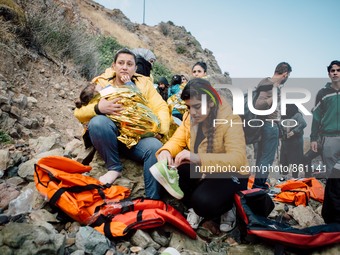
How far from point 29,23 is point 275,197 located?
5668mm

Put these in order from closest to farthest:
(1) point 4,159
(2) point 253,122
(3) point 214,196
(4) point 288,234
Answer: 1. (4) point 288,234
2. (3) point 214,196
3. (1) point 4,159
4. (2) point 253,122

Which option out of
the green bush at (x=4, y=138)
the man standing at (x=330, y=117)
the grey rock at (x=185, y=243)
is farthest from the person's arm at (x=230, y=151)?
the green bush at (x=4, y=138)

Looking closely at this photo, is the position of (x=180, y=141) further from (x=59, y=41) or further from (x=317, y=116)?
(x=59, y=41)

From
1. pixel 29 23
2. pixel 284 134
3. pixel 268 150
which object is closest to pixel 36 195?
pixel 268 150

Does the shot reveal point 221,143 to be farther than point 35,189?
No

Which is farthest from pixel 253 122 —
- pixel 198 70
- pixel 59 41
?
pixel 59 41

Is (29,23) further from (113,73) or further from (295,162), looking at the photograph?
(295,162)

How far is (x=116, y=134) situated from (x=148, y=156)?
1.25 ft

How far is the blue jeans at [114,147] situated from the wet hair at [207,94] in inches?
20.2

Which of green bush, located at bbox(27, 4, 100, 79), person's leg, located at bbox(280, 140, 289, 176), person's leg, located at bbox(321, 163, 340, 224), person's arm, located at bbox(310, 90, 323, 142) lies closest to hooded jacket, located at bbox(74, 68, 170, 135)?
person's leg, located at bbox(321, 163, 340, 224)

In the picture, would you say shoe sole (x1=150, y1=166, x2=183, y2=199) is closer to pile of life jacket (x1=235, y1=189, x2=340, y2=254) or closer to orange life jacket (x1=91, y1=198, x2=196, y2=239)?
orange life jacket (x1=91, y1=198, x2=196, y2=239)

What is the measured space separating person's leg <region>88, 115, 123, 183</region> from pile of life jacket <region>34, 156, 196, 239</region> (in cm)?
24

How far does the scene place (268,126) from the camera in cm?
376

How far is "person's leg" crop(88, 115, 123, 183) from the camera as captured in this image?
8.42 feet
